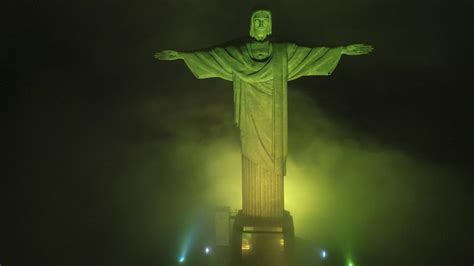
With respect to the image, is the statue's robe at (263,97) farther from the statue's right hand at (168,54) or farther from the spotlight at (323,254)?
the spotlight at (323,254)

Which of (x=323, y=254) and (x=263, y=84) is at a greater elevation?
(x=263, y=84)

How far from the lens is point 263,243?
363cm

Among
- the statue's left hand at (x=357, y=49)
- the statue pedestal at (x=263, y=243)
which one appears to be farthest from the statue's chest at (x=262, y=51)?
the statue pedestal at (x=263, y=243)

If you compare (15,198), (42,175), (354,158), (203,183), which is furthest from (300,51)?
(15,198)

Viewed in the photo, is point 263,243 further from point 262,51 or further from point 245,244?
point 262,51

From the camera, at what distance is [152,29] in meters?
5.17

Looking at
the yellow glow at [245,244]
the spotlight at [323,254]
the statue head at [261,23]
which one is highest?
the statue head at [261,23]

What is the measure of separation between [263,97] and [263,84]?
0.40ft

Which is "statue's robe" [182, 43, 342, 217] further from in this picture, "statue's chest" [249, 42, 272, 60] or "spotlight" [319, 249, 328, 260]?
"spotlight" [319, 249, 328, 260]

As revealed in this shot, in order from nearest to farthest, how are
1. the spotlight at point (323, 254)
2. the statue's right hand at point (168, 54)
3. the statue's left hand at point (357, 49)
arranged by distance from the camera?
the statue's left hand at point (357, 49) → the statue's right hand at point (168, 54) → the spotlight at point (323, 254)

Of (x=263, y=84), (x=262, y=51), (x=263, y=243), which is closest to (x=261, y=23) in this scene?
(x=262, y=51)

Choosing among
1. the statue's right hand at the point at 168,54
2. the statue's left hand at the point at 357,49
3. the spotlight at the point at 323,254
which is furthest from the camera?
the spotlight at the point at 323,254

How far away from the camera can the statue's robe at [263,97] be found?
3617 mm

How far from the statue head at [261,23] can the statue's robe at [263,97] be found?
0.46ft
